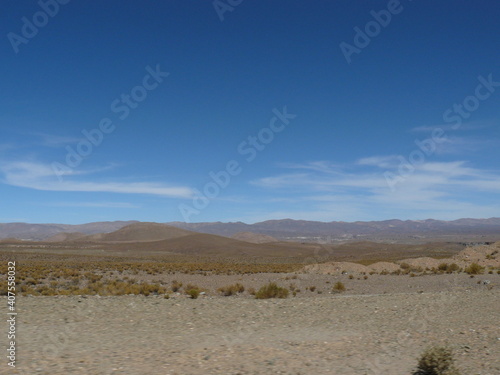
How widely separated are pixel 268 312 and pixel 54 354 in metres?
7.75

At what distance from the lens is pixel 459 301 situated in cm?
1755

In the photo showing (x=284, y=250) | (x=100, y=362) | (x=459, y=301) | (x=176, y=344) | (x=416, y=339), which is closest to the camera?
(x=100, y=362)

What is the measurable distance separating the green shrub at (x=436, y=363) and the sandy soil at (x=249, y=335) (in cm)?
56

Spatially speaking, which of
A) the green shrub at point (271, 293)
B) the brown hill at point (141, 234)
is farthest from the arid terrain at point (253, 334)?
the brown hill at point (141, 234)

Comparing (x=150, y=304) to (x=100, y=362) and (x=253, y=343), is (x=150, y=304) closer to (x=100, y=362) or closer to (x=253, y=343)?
(x=253, y=343)

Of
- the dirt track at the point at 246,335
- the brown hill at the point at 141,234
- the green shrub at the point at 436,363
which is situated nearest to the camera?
the green shrub at the point at 436,363

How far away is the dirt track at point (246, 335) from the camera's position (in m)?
8.17

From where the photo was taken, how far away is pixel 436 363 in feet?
24.3

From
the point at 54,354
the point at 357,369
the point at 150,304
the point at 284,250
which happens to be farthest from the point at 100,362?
the point at 284,250

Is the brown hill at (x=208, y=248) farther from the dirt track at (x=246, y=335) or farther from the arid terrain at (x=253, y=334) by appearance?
the dirt track at (x=246, y=335)

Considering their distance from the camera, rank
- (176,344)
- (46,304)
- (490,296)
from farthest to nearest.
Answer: (490,296), (46,304), (176,344)

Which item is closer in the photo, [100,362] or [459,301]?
[100,362]

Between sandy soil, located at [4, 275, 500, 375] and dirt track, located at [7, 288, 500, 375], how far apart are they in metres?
0.03

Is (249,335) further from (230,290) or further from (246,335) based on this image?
(230,290)
